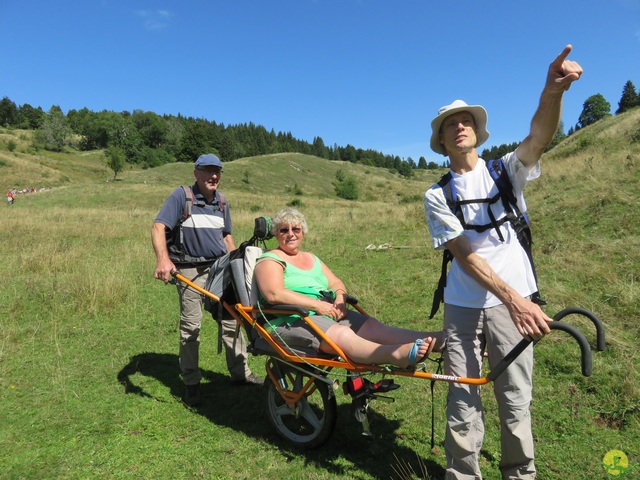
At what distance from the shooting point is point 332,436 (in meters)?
3.78

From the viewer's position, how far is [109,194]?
33.9m

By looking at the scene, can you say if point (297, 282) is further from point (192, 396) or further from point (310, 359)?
point (192, 396)

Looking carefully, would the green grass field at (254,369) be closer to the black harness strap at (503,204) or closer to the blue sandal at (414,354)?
the blue sandal at (414,354)

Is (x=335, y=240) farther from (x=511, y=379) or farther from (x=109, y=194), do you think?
(x=109, y=194)

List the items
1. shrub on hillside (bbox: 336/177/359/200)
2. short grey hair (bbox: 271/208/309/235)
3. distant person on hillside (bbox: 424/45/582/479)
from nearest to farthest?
distant person on hillside (bbox: 424/45/582/479)
short grey hair (bbox: 271/208/309/235)
shrub on hillside (bbox: 336/177/359/200)

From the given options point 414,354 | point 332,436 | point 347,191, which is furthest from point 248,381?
point 347,191

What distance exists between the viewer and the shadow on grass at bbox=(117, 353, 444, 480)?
10.9 feet

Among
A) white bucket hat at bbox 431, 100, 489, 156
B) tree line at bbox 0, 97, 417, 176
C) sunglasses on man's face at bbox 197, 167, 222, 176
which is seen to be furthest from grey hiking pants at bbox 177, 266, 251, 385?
tree line at bbox 0, 97, 417, 176

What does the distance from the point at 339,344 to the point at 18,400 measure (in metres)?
3.90

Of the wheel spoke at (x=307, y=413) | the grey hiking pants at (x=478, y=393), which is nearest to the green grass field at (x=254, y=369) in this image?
the wheel spoke at (x=307, y=413)

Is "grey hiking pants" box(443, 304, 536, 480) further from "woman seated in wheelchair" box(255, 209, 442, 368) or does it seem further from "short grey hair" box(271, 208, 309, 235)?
"short grey hair" box(271, 208, 309, 235)

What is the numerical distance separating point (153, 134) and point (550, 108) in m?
121

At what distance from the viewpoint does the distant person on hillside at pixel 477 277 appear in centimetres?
241

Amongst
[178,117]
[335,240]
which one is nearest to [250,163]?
[335,240]
